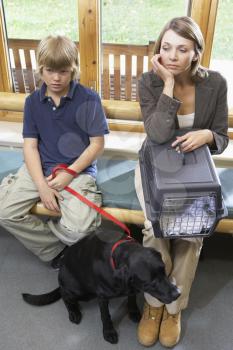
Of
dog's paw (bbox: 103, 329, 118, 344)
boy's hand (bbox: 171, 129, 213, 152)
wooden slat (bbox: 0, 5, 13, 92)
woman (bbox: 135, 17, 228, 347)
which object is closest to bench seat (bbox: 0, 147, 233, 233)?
woman (bbox: 135, 17, 228, 347)

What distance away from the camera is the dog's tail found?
1552 millimetres

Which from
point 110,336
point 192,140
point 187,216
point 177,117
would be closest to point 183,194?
point 187,216

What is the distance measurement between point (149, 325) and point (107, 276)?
34cm

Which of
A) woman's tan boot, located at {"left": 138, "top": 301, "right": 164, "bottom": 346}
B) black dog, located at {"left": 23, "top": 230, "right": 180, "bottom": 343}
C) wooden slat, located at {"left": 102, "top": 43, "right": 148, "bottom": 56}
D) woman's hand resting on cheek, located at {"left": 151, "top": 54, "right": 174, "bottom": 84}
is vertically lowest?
woman's tan boot, located at {"left": 138, "top": 301, "right": 164, "bottom": 346}

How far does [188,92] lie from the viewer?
1.42 metres

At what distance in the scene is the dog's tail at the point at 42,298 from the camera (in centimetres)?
155

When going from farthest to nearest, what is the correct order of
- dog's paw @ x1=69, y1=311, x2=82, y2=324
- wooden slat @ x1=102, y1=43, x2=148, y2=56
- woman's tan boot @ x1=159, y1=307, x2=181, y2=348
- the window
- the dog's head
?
wooden slat @ x1=102, y1=43, x2=148, y2=56, the window, dog's paw @ x1=69, y1=311, x2=82, y2=324, woman's tan boot @ x1=159, y1=307, x2=181, y2=348, the dog's head

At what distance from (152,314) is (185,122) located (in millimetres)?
828

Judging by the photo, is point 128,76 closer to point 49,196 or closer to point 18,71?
point 18,71

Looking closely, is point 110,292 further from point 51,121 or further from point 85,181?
point 51,121

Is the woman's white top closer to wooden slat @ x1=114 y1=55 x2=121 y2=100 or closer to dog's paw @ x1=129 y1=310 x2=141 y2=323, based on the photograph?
dog's paw @ x1=129 y1=310 x2=141 y2=323

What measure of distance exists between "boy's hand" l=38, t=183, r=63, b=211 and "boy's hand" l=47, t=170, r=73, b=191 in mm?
20

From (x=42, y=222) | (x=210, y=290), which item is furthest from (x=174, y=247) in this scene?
(x=42, y=222)

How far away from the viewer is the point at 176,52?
127 cm
